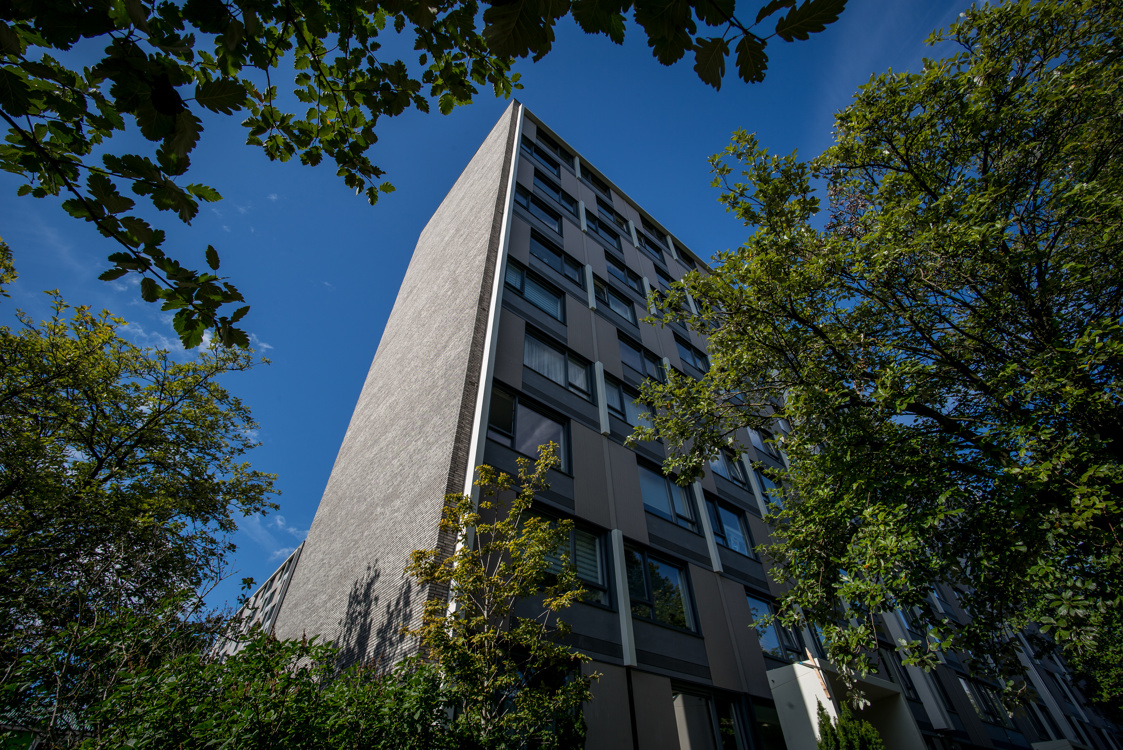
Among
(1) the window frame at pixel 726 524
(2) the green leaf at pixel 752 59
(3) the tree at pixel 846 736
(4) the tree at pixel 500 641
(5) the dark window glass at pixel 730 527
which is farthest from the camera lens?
(5) the dark window glass at pixel 730 527

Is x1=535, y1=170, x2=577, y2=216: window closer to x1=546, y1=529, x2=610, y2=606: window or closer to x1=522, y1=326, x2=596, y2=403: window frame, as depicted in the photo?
x1=522, y1=326, x2=596, y2=403: window frame

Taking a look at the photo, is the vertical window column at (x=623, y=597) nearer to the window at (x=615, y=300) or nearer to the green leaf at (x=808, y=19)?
the window at (x=615, y=300)

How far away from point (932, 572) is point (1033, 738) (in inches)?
1094

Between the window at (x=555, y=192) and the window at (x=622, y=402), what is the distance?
958 centimetres

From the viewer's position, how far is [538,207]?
19.9 meters

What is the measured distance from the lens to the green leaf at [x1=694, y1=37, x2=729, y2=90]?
2.04 meters

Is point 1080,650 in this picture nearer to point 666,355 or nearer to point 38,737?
point 38,737

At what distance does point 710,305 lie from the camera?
32.0ft

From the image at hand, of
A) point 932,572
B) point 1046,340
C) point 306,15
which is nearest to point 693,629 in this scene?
point 932,572

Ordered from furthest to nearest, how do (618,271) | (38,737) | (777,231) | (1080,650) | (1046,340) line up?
(618,271) → (777,231) → (1046,340) → (1080,650) → (38,737)

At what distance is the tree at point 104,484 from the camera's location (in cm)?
870

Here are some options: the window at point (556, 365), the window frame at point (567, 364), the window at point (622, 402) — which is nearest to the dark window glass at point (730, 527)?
the window at point (622, 402)

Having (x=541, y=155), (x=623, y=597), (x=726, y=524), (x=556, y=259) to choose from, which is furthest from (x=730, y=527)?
(x=541, y=155)

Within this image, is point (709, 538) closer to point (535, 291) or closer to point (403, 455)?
point (403, 455)
